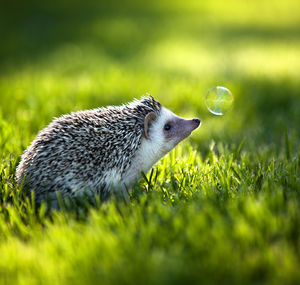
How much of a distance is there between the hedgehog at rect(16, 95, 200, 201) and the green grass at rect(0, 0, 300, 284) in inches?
7.8

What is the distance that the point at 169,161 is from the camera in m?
4.28

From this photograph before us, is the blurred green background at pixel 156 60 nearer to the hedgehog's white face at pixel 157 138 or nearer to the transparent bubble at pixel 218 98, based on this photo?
the transparent bubble at pixel 218 98

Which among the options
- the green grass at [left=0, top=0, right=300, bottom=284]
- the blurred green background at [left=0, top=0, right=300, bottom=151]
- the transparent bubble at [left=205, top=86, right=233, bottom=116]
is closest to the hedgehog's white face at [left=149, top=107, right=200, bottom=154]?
the green grass at [left=0, top=0, right=300, bottom=284]

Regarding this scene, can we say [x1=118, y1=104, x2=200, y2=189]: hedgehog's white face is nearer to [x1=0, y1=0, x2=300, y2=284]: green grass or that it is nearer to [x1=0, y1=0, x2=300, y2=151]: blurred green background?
[x1=0, y1=0, x2=300, y2=284]: green grass

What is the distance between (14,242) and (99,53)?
8305mm

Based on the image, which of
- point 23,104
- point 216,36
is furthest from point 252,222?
point 216,36

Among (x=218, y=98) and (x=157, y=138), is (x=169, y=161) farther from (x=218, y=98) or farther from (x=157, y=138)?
(x=218, y=98)

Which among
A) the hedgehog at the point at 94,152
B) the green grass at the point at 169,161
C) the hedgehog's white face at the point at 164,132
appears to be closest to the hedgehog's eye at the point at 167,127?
the hedgehog's white face at the point at 164,132

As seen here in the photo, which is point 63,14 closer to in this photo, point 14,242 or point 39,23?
point 39,23

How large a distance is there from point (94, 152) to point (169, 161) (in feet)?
3.83

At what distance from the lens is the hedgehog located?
333cm

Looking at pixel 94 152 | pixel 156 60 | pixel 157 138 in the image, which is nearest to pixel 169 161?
pixel 157 138

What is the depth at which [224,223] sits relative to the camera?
8.52 ft

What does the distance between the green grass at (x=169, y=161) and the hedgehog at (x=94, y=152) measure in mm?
199
